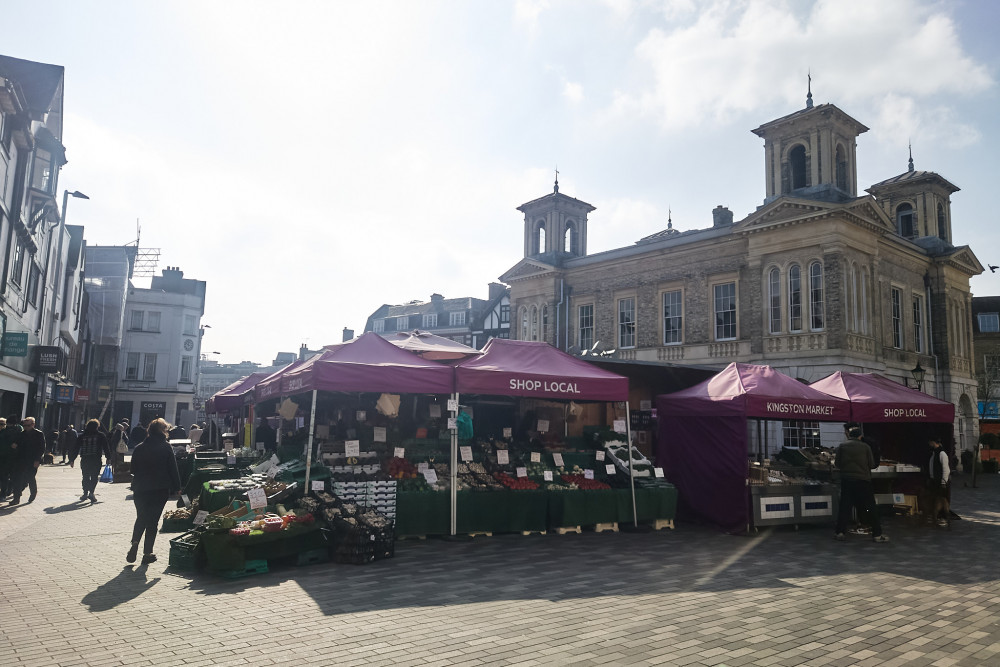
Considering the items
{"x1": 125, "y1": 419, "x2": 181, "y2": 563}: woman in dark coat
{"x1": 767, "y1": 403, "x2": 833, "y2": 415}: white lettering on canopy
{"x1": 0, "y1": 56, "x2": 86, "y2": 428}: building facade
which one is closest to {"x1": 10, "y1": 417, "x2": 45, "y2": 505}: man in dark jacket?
{"x1": 125, "y1": 419, "x2": 181, "y2": 563}: woman in dark coat

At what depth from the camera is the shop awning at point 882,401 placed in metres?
13.7

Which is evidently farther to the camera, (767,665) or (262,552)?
(262,552)

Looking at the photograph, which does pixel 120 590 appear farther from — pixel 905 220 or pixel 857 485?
pixel 905 220

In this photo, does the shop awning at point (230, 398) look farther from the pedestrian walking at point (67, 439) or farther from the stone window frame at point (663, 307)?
the stone window frame at point (663, 307)

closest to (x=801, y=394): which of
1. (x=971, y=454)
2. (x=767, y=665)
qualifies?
(x=767, y=665)

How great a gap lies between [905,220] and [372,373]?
32.9m

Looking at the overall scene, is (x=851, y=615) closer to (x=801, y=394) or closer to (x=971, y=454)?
(x=801, y=394)

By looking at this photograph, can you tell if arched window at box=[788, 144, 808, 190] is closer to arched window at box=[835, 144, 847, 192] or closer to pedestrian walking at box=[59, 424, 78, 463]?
arched window at box=[835, 144, 847, 192]

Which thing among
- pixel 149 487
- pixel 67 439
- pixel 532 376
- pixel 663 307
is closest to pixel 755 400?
pixel 532 376

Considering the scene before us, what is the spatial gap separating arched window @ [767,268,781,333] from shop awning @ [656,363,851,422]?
41.0ft

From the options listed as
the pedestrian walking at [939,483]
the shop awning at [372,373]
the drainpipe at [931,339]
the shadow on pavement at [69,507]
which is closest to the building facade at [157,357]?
the shadow on pavement at [69,507]

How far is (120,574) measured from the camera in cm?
778

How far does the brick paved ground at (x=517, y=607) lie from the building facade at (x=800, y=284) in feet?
52.1

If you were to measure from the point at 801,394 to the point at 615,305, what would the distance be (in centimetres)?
1835
